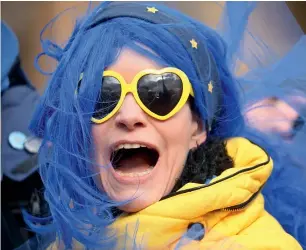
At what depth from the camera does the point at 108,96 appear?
3.71ft

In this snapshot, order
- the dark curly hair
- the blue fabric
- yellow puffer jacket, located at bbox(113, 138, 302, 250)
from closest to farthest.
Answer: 1. yellow puffer jacket, located at bbox(113, 138, 302, 250)
2. the dark curly hair
3. the blue fabric

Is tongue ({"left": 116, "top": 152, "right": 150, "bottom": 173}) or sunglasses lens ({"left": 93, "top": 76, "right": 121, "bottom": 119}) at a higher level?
sunglasses lens ({"left": 93, "top": 76, "right": 121, "bottom": 119})

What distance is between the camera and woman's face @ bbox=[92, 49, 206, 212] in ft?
3.65

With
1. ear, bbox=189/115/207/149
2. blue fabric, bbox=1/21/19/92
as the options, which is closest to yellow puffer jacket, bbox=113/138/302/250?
ear, bbox=189/115/207/149

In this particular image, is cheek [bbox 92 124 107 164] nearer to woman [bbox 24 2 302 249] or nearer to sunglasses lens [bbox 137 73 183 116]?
woman [bbox 24 2 302 249]

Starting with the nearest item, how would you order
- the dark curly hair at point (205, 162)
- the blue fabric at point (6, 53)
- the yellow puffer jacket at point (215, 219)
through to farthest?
the yellow puffer jacket at point (215, 219) < the dark curly hair at point (205, 162) < the blue fabric at point (6, 53)

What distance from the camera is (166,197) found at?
112cm

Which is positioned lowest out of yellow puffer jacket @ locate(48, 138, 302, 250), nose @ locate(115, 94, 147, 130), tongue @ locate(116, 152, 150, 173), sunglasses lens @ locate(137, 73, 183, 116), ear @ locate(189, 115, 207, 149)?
yellow puffer jacket @ locate(48, 138, 302, 250)

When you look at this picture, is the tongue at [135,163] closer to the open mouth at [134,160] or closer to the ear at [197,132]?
the open mouth at [134,160]

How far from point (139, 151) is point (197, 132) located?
0.55 feet

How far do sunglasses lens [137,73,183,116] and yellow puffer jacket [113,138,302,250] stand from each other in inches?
7.0

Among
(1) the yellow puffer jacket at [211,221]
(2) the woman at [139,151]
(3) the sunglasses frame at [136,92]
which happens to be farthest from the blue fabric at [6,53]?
(1) the yellow puffer jacket at [211,221]

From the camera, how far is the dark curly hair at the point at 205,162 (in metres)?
1.21

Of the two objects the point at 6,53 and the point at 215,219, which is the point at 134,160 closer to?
the point at 215,219
